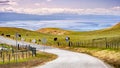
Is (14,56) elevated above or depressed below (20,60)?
above

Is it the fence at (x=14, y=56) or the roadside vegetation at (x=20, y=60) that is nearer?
the roadside vegetation at (x=20, y=60)

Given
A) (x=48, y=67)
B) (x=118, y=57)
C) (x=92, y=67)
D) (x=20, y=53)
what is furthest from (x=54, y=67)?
(x=20, y=53)

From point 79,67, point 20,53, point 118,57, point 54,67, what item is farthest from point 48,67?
point 20,53

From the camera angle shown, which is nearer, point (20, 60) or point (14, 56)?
point (14, 56)

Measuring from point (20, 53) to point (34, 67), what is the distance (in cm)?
2453

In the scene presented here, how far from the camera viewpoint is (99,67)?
128ft

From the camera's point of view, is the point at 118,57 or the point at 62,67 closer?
the point at 62,67

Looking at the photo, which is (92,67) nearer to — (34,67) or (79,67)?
(79,67)

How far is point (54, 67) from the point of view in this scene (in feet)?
129

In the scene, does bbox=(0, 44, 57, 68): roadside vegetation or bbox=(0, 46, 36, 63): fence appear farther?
bbox=(0, 46, 36, 63): fence

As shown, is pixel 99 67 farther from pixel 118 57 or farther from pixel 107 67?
pixel 118 57

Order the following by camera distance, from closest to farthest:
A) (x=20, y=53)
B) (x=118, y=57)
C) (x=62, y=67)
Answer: (x=62, y=67), (x=118, y=57), (x=20, y=53)

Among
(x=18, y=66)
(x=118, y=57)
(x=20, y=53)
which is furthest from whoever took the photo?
(x=20, y=53)

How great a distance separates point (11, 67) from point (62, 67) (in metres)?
6.00
